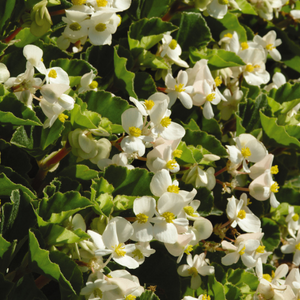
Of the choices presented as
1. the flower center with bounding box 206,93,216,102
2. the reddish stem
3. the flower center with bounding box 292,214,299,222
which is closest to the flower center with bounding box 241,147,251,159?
the flower center with bounding box 206,93,216,102

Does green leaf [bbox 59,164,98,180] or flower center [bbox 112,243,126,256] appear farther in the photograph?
green leaf [bbox 59,164,98,180]

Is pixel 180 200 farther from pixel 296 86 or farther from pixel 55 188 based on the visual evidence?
pixel 296 86

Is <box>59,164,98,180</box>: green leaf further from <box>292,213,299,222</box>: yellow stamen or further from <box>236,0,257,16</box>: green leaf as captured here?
<box>236,0,257,16</box>: green leaf

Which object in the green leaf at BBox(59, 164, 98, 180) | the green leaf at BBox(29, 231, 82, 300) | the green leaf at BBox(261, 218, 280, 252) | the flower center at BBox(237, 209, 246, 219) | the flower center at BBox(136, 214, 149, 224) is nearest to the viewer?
the green leaf at BBox(29, 231, 82, 300)

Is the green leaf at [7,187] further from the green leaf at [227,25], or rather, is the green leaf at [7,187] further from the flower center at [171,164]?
the green leaf at [227,25]

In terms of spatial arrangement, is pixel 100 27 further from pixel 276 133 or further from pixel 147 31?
pixel 276 133

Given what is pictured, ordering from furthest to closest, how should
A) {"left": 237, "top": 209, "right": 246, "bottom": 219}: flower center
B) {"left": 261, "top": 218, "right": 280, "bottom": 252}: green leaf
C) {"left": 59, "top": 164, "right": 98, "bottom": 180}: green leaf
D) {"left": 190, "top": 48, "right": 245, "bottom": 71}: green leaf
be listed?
{"left": 261, "top": 218, "right": 280, "bottom": 252}: green leaf → {"left": 190, "top": 48, "right": 245, "bottom": 71}: green leaf → {"left": 237, "top": 209, "right": 246, "bottom": 219}: flower center → {"left": 59, "top": 164, "right": 98, "bottom": 180}: green leaf

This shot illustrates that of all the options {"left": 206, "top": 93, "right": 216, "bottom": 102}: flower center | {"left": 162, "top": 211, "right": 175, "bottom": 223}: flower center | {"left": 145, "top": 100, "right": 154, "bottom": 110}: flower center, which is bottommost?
{"left": 162, "top": 211, "right": 175, "bottom": 223}: flower center

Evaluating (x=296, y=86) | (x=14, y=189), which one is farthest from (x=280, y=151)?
(x=14, y=189)
